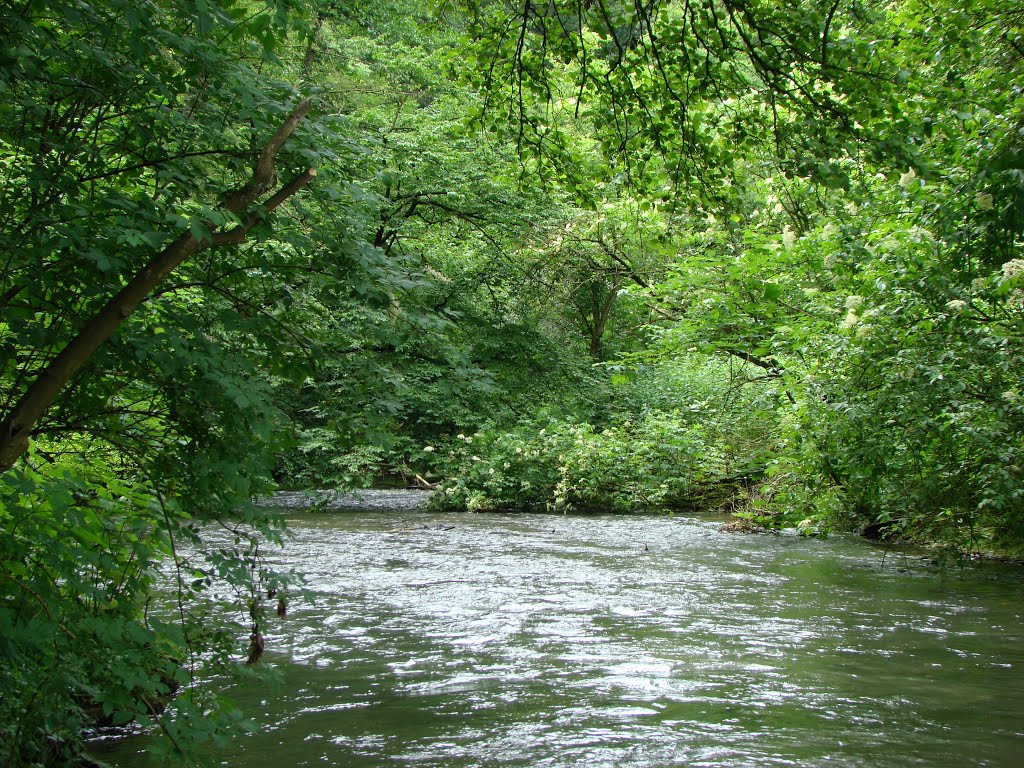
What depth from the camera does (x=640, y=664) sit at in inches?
266

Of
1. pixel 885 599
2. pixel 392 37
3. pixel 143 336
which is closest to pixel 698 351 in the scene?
pixel 885 599

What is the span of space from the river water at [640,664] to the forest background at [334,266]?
31.8 inches

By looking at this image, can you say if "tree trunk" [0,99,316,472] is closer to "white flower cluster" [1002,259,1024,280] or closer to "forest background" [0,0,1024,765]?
"forest background" [0,0,1024,765]

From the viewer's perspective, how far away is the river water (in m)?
5.05

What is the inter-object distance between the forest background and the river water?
0.81 metres

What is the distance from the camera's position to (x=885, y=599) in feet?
30.1

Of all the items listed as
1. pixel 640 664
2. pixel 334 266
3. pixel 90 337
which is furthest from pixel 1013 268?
pixel 90 337

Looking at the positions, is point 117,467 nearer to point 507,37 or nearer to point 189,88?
point 189,88

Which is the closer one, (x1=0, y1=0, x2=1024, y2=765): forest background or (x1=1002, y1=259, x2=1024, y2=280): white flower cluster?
(x1=0, y1=0, x2=1024, y2=765): forest background

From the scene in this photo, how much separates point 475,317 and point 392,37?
893cm

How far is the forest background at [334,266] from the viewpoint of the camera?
3.37 metres

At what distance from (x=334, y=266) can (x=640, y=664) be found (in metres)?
4.27

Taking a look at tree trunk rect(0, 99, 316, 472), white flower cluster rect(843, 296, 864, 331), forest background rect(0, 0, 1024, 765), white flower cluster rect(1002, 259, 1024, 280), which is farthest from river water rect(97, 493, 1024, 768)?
white flower cluster rect(1002, 259, 1024, 280)

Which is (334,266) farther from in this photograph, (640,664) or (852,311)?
(852,311)
